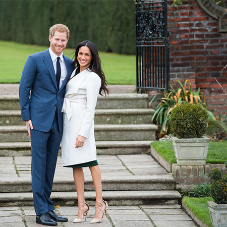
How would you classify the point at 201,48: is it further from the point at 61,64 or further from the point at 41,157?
the point at 41,157

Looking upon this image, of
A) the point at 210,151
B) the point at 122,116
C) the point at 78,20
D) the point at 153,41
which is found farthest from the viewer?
the point at 78,20

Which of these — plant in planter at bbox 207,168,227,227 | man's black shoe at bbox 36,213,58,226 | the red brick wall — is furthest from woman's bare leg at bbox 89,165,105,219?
the red brick wall

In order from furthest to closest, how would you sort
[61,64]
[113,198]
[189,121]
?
[189,121] < [113,198] < [61,64]

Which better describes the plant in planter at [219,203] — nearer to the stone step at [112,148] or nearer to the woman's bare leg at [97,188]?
→ the woman's bare leg at [97,188]

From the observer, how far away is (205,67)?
275 inches

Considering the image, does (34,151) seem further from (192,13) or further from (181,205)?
(192,13)

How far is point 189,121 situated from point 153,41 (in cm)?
258

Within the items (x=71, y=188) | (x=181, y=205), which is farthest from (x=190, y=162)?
(x=71, y=188)

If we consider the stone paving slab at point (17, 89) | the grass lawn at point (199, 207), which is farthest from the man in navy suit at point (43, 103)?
the stone paving slab at point (17, 89)

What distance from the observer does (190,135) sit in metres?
4.73

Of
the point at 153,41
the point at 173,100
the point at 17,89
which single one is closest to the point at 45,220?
the point at 173,100

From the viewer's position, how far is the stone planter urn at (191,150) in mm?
4676

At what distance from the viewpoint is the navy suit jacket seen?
12.2 feet

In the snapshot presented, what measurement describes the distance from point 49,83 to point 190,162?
6.39 ft
